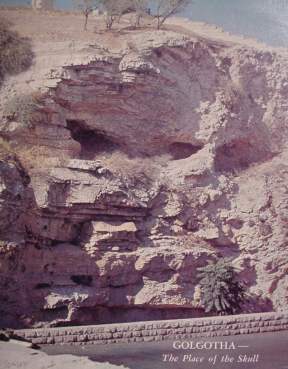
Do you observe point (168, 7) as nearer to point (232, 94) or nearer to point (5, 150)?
point (232, 94)

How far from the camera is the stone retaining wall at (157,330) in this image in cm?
1451

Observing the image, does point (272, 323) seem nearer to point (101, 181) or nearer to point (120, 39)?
point (101, 181)

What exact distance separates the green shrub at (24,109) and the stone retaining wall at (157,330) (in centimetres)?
998

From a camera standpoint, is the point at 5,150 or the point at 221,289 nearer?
the point at 221,289

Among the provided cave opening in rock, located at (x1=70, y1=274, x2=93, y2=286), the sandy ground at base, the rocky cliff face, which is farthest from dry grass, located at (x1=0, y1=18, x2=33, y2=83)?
cave opening in rock, located at (x1=70, y1=274, x2=93, y2=286)

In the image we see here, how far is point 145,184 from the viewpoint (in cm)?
2150

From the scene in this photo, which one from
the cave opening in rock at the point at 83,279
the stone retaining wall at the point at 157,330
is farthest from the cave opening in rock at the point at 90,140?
the stone retaining wall at the point at 157,330

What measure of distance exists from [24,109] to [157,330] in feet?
37.7

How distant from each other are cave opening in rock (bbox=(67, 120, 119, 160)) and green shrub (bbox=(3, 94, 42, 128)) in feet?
8.13

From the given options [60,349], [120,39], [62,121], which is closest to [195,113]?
[120,39]

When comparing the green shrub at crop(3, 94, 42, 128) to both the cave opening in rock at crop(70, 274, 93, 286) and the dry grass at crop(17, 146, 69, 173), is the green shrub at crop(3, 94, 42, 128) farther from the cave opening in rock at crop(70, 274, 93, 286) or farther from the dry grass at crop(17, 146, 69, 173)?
the cave opening in rock at crop(70, 274, 93, 286)

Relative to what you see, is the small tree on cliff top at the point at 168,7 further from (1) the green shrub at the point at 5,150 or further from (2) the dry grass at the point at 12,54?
(1) the green shrub at the point at 5,150

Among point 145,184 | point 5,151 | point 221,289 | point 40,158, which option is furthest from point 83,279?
point 5,151

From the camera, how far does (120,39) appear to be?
82.8 ft
